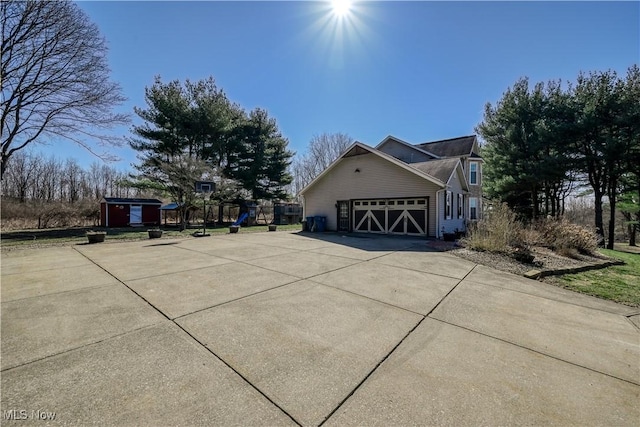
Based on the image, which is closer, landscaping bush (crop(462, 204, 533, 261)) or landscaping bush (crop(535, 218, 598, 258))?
landscaping bush (crop(462, 204, 533, 261))

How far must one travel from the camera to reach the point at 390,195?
14414mm

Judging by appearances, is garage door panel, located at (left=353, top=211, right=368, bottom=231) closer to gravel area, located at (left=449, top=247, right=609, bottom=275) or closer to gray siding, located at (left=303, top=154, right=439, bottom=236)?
gray siding, located at (left=303, top=154, right=439, bottom=236)

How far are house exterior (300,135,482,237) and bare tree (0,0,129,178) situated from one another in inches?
559

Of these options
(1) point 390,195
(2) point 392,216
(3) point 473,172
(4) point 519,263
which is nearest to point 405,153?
(3) point 473,172

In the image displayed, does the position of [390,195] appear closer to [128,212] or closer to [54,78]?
[54,78]

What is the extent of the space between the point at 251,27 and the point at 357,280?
1007 cm

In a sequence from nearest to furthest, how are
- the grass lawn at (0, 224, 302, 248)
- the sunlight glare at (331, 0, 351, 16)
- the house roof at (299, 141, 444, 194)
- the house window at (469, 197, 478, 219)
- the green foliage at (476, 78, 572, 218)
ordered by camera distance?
the sunlight glare at (331, 0, 351, 16) < the grass lawn at (0, 224, 302, 248) < the house roof at (299, 141, 444, 194) < the green foliage at (476, 78, 572, 218) < the house window at (469, 197, 478, 219)

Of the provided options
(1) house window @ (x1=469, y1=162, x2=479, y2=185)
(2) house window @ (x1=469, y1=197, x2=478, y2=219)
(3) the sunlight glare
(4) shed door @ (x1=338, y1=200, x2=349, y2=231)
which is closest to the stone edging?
(3) the sunlight glare

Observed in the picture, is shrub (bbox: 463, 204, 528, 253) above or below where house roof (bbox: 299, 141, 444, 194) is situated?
below

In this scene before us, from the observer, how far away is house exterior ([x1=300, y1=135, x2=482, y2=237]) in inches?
524

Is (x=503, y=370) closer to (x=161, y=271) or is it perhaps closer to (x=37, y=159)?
(x=161, y=271)

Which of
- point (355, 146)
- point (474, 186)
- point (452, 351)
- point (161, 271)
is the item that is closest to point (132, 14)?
point (161, 271)

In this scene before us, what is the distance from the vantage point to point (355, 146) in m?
15.5

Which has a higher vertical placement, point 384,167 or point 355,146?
point 355,146
